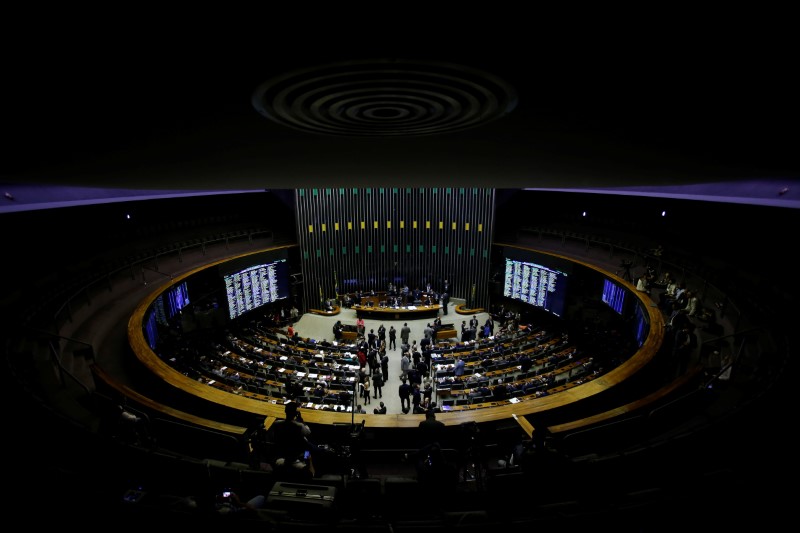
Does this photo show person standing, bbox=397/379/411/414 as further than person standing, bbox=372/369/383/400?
No

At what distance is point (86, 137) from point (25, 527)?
3476 mm

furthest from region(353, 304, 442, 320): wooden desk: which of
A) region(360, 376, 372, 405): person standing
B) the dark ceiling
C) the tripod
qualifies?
the dark ceiling

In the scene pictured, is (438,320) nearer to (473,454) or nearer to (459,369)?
(459,369)

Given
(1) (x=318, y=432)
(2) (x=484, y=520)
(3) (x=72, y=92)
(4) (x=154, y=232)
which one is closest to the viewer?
(3) (x=72, y=92)

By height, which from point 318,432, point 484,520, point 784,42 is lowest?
point 318,432

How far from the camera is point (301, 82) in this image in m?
1.35

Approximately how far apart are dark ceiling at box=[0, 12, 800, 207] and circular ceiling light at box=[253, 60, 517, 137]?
12mm

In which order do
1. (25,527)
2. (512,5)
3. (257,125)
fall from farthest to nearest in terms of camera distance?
(25,527) < (257,125) < (512,5)

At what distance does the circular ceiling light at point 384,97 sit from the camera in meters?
1.30

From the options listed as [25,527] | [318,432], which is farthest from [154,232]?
[25,527]

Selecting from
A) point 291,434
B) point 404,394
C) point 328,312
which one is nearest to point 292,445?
point 291,434

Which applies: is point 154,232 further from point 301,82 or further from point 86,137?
point 301,82

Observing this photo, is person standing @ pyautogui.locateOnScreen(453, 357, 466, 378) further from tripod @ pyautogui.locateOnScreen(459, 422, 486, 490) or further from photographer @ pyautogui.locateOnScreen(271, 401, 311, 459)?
photographer @ pyautogui.locateOnScreen(271, 401, 311, 459)

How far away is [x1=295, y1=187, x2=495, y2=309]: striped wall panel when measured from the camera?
60.5ft
